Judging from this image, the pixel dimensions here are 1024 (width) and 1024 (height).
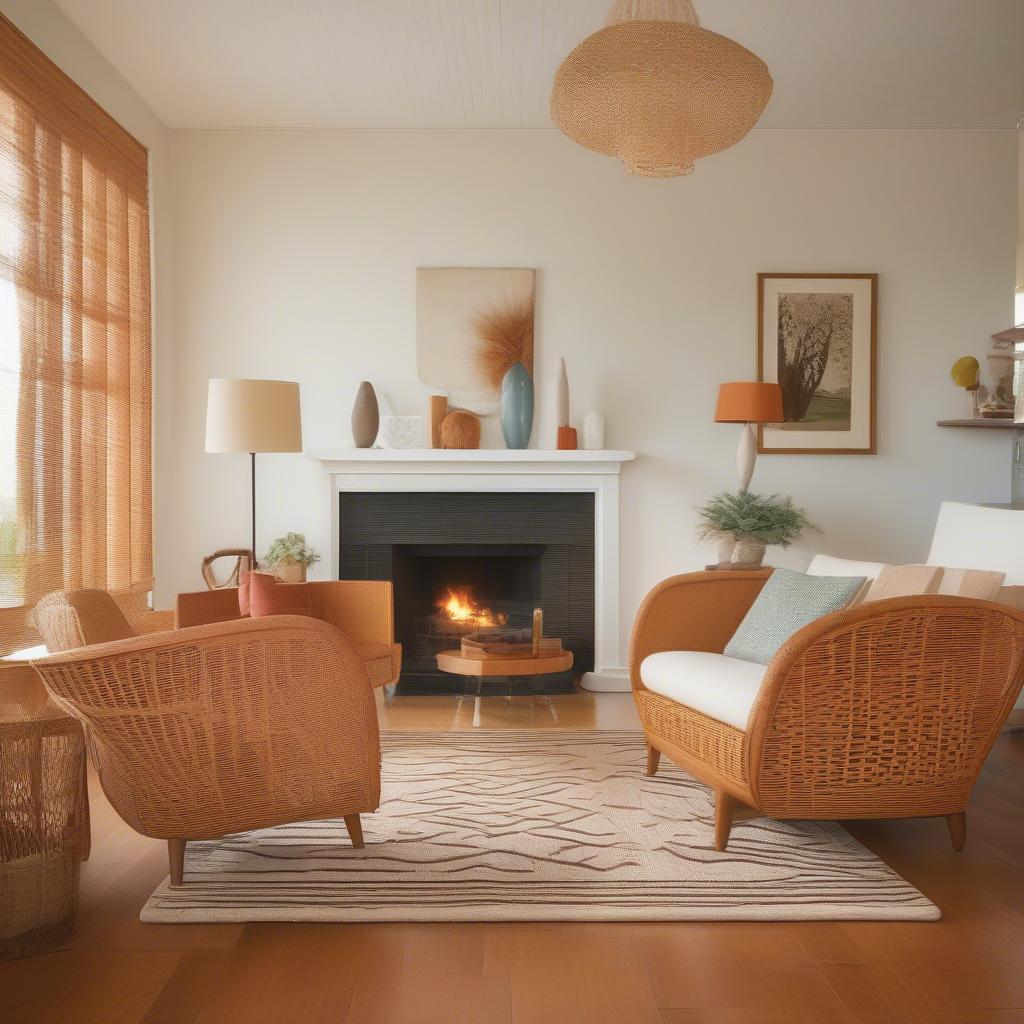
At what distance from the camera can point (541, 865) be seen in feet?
8.36

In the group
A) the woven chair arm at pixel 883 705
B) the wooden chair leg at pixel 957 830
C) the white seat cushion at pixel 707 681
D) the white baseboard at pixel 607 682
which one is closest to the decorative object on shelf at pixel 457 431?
the white baseboard at pixel 607 682

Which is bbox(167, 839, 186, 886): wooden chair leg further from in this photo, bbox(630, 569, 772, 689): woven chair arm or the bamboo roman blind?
bbox(630, 569, 772, 689): woven chair arm

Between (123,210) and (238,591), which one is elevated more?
(123,210)

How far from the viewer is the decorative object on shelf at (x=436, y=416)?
5.01 meters

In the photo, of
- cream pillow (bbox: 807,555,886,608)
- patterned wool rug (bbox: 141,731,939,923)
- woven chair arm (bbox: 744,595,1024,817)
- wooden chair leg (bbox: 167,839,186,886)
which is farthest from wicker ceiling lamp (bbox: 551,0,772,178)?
wooden chair leg (bbox: 167,839,186,886)

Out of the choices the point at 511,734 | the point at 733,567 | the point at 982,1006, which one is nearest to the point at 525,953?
the point at 982,1006

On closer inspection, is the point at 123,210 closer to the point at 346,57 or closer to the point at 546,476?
the point at 346,57

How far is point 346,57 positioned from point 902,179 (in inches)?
116

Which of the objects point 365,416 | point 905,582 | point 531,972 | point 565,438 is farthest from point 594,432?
point 531,972

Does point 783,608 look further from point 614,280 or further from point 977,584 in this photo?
point 614,280

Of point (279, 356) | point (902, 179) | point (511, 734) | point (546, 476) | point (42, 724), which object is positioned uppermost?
point (902, 179)

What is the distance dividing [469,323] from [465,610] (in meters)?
1.57

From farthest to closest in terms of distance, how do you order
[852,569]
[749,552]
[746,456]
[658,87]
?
[746,456], [749,552], [852,569], [658,87]

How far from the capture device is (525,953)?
2086 mm
